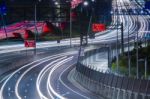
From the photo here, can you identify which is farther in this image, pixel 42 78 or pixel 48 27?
pixel 48 27

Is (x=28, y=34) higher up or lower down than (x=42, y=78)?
lower down

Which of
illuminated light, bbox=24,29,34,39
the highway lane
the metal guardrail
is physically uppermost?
the metal guardrail

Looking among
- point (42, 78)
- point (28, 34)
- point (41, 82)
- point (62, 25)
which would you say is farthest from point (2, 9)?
point (41, 82)

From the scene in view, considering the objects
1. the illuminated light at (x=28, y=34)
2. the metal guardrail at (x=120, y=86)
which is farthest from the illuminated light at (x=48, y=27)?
the metal guardrail at (x=120, y=86)

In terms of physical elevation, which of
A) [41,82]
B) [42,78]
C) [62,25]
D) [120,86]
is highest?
[120,86]

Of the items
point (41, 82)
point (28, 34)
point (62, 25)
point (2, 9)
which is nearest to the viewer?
point (41, 82)

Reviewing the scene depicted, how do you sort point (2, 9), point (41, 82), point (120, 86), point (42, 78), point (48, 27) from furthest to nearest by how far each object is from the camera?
point (48, 27) → point (2, 9) → point (42, 78) → point (41, 82) → point (120, 86)

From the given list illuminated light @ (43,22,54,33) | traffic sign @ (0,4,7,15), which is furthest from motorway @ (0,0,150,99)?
illuminated light @ (43,22,54,33)

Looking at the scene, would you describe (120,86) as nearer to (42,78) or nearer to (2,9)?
(42,78)

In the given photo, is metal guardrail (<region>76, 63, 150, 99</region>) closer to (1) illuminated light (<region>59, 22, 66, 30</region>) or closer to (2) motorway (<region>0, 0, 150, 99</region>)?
(2) motorway (<region>0, 0, 150, 99</region>)

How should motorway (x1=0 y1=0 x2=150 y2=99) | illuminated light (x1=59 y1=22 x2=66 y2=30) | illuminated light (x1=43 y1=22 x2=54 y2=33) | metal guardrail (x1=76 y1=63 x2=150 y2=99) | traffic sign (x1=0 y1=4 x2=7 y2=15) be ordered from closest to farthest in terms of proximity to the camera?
metal guardrail (x1=76 y1=63 x2=150 y2=99) < motorway (x1=0 y1=0 x2=150 y2=99) < traffic sign (x1=0 y1=4 x2=7 y2=15) < illuminated light (x1=43 y1=22 x2=54 y2=33) < illuminated light (x1=59 y1=22 x2=66 y2=30)

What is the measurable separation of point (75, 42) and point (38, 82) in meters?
64.4

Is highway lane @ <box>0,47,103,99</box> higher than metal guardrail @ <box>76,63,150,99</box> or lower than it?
lower

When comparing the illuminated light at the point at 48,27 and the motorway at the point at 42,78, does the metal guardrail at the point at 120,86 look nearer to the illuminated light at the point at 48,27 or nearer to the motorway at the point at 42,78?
the motorway at the point at 42,78
